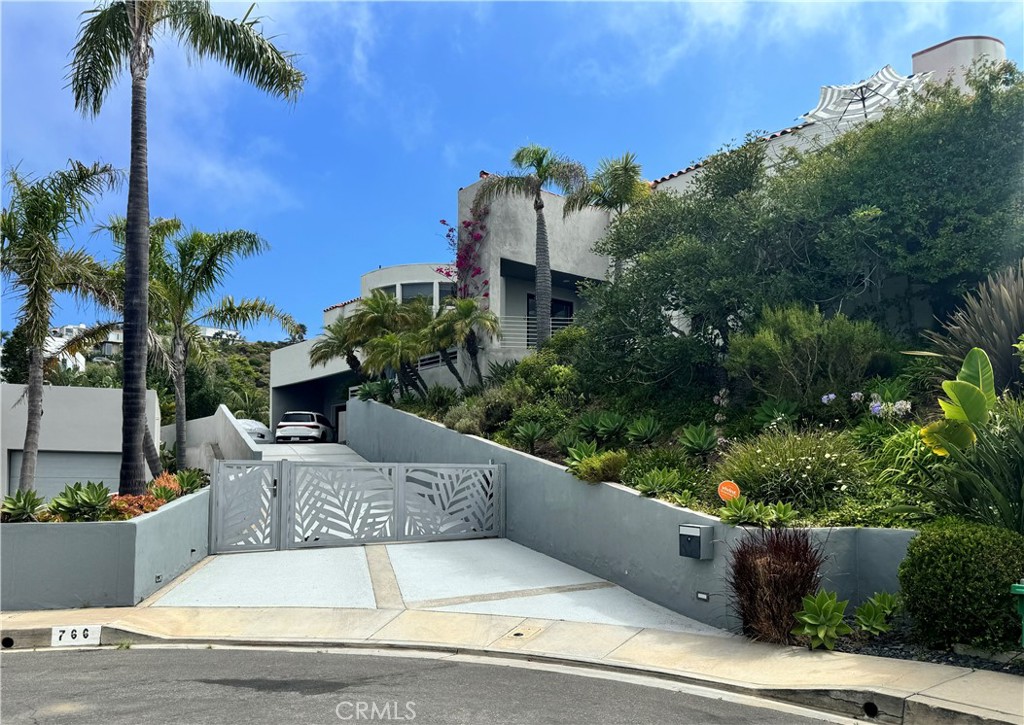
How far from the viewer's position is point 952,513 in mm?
Answer: 8570

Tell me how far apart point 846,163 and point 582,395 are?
6984mm

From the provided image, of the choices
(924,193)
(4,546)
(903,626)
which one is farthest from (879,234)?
(4,546)

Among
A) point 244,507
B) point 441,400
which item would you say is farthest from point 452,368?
point 244,507

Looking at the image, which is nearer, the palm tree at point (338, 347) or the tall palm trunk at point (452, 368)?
the tall palm trunk at point (452, 368)

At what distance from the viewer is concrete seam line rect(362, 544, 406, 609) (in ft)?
34.0

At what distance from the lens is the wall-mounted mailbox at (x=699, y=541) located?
9539 millimetres

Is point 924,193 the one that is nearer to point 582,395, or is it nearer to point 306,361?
point 582,395

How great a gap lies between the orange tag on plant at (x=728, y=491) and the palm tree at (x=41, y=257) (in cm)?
1286

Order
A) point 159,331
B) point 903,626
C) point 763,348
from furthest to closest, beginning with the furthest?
1. point 159,331
2. point 763,348
3. point 903,626

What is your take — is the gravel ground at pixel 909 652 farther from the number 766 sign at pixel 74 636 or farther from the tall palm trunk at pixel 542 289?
the tall palm trunk at pixel 542 289

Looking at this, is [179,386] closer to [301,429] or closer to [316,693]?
[301,429]

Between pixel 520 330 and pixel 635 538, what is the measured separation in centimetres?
1347

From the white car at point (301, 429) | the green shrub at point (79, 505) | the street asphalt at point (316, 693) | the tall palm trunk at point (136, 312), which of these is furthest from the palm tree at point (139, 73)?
the white car at point (301, 429)

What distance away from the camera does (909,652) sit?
768 centimetres
